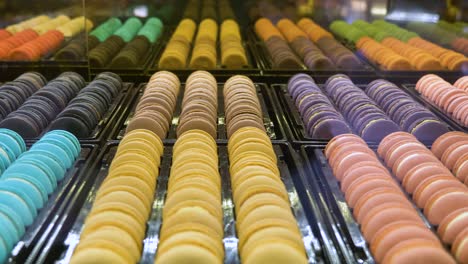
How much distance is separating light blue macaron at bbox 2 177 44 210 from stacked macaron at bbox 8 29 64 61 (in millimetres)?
1443

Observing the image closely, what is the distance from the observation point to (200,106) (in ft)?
6.22

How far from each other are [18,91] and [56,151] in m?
0.66

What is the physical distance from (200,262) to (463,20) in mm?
2669

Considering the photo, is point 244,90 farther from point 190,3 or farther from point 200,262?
point 190,3

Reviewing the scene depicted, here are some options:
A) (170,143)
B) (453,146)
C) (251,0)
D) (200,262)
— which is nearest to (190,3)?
(251,0)

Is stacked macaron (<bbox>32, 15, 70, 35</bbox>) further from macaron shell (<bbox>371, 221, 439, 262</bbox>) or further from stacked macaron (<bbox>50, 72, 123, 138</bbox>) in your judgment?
macaron shell (<bbox>371, 221, 439, 262</bbox>)

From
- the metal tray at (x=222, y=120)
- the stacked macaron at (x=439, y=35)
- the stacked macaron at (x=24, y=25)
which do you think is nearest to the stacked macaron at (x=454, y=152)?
the metal tray at (x=222, y=120)

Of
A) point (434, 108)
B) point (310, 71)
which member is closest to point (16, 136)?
point (310, 71)

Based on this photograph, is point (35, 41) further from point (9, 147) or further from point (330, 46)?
point (330, 46)

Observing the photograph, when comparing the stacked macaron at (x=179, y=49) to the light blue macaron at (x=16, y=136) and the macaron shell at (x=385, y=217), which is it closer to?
the light blue macaron at (x=16, y=136)

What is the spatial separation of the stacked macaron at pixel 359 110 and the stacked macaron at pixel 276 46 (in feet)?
1.24

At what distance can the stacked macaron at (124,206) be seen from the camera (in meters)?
1.06

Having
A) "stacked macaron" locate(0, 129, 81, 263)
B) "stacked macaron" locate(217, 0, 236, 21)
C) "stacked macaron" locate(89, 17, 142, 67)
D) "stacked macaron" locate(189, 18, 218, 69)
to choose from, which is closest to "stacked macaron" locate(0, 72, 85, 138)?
"stacked macaron" locate(0, 129, 81, 263)

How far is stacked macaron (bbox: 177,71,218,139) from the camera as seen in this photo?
1.76m
